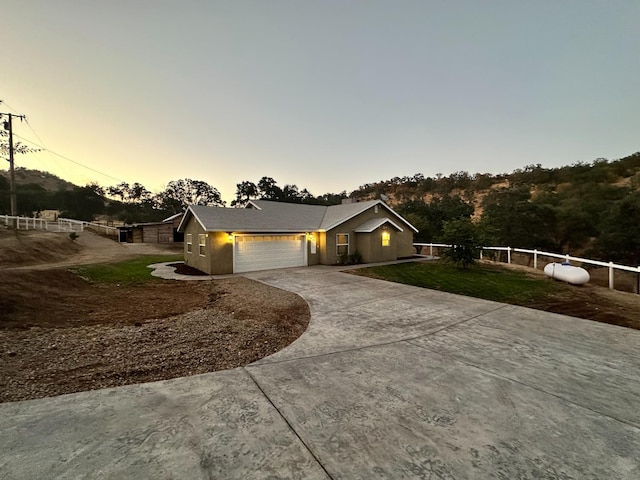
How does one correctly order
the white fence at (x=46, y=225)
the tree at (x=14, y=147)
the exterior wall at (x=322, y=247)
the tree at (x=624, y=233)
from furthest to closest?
the white fence at (x=46, y=225)
the tree at (x=14, y=147)
the tree at (x=624, y=233)
the exterior wall at (x=322, y=247)

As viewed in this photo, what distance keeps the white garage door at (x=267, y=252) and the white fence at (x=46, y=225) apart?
22.6 m

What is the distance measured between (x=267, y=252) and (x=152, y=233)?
79.9ft

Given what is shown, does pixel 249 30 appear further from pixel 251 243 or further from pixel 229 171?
pixel 229 171

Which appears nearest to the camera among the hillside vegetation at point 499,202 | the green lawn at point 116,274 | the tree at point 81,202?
the green lawn at point 116,274

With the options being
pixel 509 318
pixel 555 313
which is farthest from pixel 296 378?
pixel 555 313

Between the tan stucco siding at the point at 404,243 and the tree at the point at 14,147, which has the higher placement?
the tree at the point at 14,147

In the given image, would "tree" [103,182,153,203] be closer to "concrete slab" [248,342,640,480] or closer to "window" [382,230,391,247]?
"window" [382,230,391,247]

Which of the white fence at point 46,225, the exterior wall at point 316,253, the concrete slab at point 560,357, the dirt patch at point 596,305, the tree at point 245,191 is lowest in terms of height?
the dirt patch at point 596,305

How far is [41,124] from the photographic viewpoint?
66.9ft

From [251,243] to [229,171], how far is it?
741 inches

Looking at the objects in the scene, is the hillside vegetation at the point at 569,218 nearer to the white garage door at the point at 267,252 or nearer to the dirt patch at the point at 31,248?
the white garage door at the point at 267,252

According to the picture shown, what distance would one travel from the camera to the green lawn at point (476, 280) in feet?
31.8

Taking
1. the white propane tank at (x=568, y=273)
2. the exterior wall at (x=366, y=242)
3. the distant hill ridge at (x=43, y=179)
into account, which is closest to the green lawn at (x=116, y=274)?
the exterior wall at (x=366, y=242)

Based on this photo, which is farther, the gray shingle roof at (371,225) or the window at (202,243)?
the gray shingle roof at (371,225)
